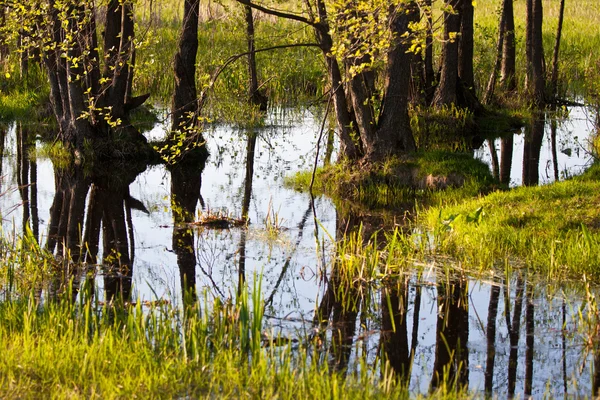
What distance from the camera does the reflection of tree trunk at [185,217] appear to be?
8.96 metres

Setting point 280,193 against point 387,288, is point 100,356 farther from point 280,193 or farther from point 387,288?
point 280,193

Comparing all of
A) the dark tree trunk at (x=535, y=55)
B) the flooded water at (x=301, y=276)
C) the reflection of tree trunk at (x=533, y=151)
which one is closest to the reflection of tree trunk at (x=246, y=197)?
the flooded water at (x=301, y=276)

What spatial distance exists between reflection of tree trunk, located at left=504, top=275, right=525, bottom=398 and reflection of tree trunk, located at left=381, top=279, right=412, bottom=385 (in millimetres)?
735

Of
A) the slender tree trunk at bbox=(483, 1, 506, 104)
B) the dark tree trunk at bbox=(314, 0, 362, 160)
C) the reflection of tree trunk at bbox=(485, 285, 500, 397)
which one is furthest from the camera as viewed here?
the slender tree trunk at bbox=(483, 1, 506, 104)

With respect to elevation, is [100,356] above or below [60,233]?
below

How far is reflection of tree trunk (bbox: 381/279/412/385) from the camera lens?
6777 millimetres

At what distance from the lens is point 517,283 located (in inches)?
346

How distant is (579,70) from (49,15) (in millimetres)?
18650

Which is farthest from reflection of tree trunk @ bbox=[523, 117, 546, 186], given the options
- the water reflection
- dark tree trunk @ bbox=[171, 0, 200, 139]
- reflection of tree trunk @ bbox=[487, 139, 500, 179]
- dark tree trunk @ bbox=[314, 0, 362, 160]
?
dark tree trunk @ bbox=[171, 0, 200, 139]

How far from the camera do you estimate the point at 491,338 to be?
739 centimetres

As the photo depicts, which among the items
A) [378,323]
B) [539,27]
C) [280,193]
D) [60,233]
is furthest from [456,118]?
[378,323]

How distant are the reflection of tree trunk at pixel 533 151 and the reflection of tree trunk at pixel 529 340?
21.6 feet

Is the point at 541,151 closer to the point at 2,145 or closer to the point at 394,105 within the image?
the point at 394,105

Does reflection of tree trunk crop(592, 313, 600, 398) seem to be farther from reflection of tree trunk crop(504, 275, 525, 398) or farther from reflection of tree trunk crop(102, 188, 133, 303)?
reflection of tree trunk crop(102, 188, 133, 303)
